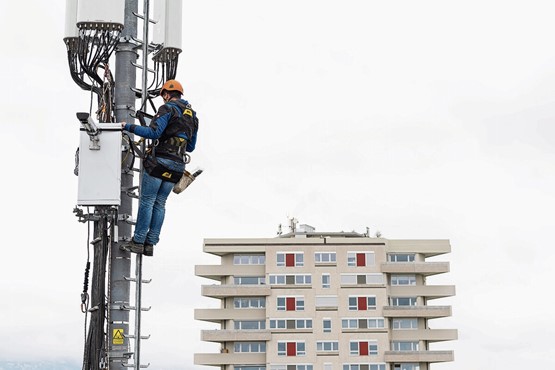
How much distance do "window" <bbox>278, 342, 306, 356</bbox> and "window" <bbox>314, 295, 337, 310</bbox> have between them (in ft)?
17.0

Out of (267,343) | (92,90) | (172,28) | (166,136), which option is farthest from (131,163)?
(267,343)

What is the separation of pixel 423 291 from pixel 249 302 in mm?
20815

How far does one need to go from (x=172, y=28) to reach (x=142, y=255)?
3.33 metres

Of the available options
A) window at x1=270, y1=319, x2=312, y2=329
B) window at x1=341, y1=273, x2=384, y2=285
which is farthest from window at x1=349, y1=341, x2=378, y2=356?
window at x1=341, y1=273, x2=384, y2=285

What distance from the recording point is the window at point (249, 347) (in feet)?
348

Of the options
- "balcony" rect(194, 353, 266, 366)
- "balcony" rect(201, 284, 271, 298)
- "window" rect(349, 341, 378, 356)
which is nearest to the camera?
"balcony" rect(194, 353, 266, 366)

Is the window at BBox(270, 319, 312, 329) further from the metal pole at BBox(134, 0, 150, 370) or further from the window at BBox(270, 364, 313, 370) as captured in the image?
the metal pole at BBox(134, 0, 150, 370)

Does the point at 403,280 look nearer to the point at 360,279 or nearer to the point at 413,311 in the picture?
the point at 413,311

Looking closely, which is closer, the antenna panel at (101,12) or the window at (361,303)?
the antenna panel at (101,12)

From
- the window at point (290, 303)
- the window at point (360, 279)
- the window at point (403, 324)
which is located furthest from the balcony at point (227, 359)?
the window at point (403, 324)

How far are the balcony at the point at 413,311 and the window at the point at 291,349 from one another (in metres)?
10.6

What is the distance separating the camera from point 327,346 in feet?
353

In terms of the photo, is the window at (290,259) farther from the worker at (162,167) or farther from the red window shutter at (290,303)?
the worker at (162,167)

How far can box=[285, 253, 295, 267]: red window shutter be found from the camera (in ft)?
360
